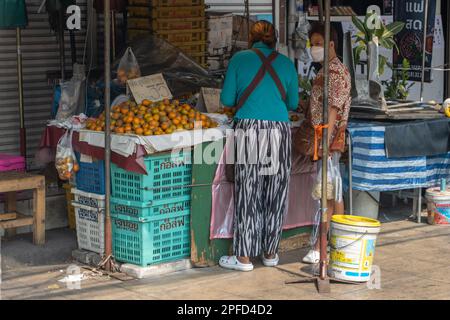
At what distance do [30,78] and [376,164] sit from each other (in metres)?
3.62

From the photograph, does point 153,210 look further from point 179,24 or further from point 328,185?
point 179,24

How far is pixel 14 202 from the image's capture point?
28.8ft

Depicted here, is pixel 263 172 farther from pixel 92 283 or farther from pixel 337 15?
pixel 337 15

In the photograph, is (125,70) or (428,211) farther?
(428,211)

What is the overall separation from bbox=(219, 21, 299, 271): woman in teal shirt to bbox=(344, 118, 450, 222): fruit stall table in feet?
3.97

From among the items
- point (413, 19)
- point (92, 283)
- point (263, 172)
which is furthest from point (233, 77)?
point (413, 19)

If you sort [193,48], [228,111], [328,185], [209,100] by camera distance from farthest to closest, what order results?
[193,48] < [209,100] < [228,111] < [328,185]

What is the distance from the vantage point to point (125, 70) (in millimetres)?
8859

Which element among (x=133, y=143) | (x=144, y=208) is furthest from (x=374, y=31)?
(x=144, y=208)

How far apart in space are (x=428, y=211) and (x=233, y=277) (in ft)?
9.62

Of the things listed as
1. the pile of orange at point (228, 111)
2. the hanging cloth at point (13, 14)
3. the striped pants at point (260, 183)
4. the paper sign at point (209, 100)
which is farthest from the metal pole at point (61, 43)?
the striped pants at point (260, 183)
